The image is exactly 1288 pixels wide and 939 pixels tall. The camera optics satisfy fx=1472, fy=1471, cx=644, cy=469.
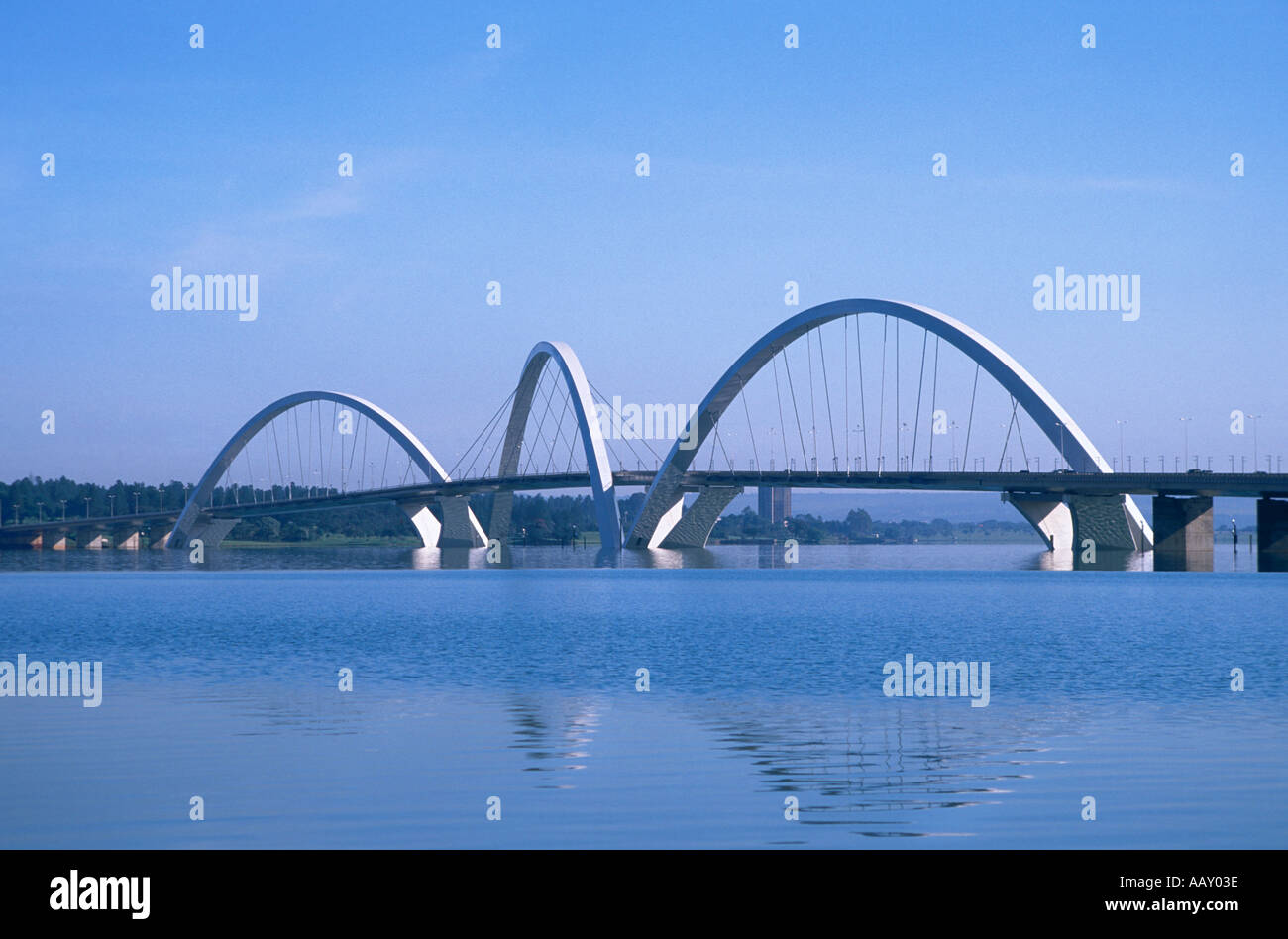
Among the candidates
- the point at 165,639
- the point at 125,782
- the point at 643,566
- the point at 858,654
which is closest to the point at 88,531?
the point at 643,566

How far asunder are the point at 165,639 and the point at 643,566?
48.8m

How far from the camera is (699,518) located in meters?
105

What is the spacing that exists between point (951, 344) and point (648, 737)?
6335 cm

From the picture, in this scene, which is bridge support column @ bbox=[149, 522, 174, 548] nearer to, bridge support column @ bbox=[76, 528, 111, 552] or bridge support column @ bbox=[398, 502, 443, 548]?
bridge support column @ bbox=[76, 528, 111, 552]

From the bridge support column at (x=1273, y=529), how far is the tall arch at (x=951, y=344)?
735 cm

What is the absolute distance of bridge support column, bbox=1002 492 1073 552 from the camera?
3083 inches

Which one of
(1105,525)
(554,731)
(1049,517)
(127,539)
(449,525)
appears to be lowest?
(127,539)

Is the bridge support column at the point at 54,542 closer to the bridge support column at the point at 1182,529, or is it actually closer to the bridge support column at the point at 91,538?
the bridge support column at the point at 91,538

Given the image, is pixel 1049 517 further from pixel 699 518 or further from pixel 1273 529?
pixel 699 518

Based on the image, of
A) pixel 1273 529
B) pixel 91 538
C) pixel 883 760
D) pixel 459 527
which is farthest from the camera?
pixel 91 538

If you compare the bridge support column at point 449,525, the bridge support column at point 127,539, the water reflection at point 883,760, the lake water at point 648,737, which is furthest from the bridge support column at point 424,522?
the water reflection at point 883,760

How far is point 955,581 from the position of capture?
68688 mm

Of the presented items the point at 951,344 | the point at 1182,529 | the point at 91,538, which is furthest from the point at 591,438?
the point at 91,538
